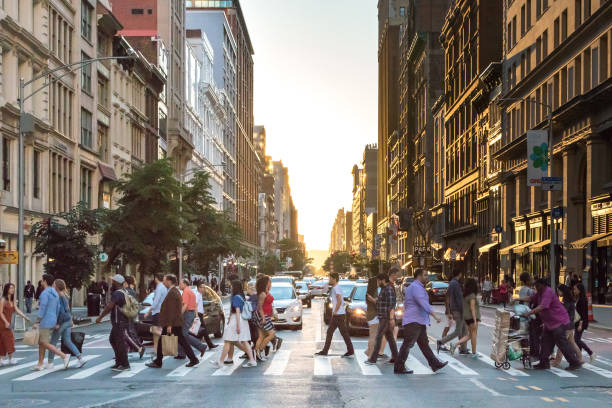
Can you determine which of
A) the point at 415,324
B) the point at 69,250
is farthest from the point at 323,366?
the point at 69,250

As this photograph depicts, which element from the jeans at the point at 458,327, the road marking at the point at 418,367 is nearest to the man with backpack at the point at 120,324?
the road marking at the point at 418,367

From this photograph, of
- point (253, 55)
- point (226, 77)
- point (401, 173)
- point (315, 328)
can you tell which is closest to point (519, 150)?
point (315, 328)

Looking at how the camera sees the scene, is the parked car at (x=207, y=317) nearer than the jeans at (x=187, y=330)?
No

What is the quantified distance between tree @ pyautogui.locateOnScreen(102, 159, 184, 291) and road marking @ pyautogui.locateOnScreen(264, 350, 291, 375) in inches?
926

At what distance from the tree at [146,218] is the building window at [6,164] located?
5240 millimetres

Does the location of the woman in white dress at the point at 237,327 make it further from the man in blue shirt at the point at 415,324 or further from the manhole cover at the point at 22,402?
the manhole cover at the point at 22,402

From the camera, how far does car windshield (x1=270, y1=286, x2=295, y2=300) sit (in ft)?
106

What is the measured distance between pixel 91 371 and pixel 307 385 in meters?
5.04

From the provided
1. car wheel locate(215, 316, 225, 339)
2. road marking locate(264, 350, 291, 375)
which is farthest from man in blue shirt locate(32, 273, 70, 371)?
car wheel locate(215, 316, 225, 339)

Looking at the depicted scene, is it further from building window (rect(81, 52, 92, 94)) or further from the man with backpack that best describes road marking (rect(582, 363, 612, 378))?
building window (rect(81, 52, 92, 94))

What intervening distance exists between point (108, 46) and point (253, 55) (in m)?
116

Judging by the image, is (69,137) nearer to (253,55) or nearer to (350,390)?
(350,390)

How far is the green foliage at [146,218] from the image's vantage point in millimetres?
44406

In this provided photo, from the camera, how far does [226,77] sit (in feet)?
401
